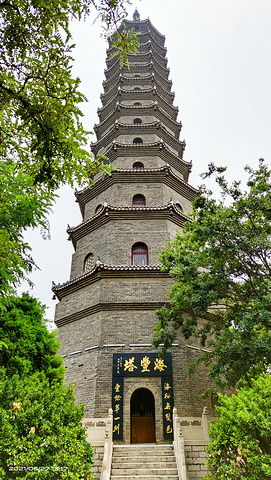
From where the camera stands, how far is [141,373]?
9719 millimetres

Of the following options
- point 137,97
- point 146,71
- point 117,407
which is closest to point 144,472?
point 117,407

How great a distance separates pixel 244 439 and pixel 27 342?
4.19 metres

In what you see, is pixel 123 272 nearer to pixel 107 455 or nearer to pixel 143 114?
pixel 107 455

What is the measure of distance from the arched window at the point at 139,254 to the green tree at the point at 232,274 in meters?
2.87

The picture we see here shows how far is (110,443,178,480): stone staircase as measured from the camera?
7.09m

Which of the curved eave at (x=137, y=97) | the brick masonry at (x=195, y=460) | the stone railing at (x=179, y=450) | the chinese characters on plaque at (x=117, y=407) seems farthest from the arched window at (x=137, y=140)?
the brick masonry at (x=195, y=460)

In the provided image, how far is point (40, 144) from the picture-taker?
135 inches

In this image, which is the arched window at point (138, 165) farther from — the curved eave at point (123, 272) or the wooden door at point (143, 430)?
the wooden door at point (143, 430)

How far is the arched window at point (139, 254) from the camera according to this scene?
12.0m

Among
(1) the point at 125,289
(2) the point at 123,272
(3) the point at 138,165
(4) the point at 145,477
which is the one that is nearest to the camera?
(4) the point at 145,477

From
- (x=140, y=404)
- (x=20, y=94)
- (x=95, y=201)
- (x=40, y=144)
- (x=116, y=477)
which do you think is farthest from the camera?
(x=95, y=201)

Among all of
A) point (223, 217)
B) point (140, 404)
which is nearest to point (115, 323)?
point (140, 404)

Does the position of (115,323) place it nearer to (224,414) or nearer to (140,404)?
(140,404)

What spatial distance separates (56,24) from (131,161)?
37.6 ft
